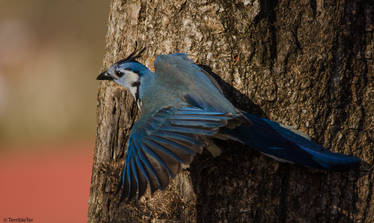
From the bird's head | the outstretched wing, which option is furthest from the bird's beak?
the outstretched wing

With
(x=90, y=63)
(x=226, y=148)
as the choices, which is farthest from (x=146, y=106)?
(x=90, y=63)

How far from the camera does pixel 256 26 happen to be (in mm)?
2869

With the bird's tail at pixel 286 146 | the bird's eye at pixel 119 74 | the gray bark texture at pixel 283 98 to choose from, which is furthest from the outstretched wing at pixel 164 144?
the bird's eye at pixel 119 74

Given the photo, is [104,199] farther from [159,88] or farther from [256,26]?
[256,26]

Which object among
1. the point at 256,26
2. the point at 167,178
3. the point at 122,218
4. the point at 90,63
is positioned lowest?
the point at 122,218

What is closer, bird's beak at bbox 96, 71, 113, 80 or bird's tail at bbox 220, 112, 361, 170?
bird's tail at bbox 220, 112, 361, 170

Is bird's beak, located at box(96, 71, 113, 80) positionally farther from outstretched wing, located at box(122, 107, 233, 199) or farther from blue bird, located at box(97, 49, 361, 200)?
outstretched wing, located at box(122, 107, 233, 199)

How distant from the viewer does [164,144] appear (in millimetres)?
2654

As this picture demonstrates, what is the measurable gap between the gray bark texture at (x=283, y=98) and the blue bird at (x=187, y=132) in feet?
0.44

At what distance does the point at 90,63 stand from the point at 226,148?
1231 centimetres

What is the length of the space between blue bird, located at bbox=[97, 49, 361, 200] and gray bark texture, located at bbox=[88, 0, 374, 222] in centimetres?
13

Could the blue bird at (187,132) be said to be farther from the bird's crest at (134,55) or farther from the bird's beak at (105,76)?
the bird's beak at (105,76)

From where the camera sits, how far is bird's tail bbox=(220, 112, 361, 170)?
2609mm

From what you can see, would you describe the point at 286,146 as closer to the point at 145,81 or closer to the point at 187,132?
the point at 187,132
